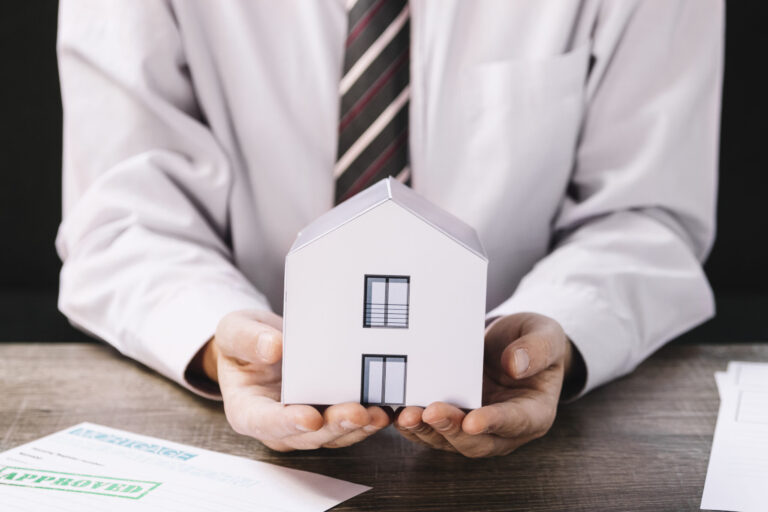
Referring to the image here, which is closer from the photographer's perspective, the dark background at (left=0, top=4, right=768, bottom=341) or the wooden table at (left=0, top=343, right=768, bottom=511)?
the wooden table at (left=0, top=343, right=768, bottom=511)

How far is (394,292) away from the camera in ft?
2.10

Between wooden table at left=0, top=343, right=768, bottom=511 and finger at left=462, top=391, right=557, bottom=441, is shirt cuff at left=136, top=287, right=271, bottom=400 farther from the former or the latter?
finger at left=462, top=391, right=557, bottom=441

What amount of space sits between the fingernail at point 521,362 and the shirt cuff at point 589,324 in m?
0.17

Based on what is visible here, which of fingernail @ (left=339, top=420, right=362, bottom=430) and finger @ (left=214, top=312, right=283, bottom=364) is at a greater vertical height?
finger @ (left=214, top=312, right=283, bottom=364)

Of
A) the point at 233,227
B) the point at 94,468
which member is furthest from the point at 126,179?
the point at 94,468

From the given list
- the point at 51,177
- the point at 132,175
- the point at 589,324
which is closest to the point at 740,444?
the point at 589,324

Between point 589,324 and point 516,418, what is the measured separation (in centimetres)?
23

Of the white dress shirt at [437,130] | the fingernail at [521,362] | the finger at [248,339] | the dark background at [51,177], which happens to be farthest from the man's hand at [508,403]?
the dark background at [51,177]

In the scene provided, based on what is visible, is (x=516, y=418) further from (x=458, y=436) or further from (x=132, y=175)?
(x=132, y=175)

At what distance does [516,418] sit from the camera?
0.67m

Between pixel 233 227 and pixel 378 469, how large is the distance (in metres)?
0.49

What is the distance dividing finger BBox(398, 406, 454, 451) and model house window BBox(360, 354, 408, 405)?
0.02 meters

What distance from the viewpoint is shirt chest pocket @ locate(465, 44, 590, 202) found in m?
1.05

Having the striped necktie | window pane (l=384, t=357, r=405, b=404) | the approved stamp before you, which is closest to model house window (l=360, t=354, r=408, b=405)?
window pane (l=384, t=357, r=405, b=404)
